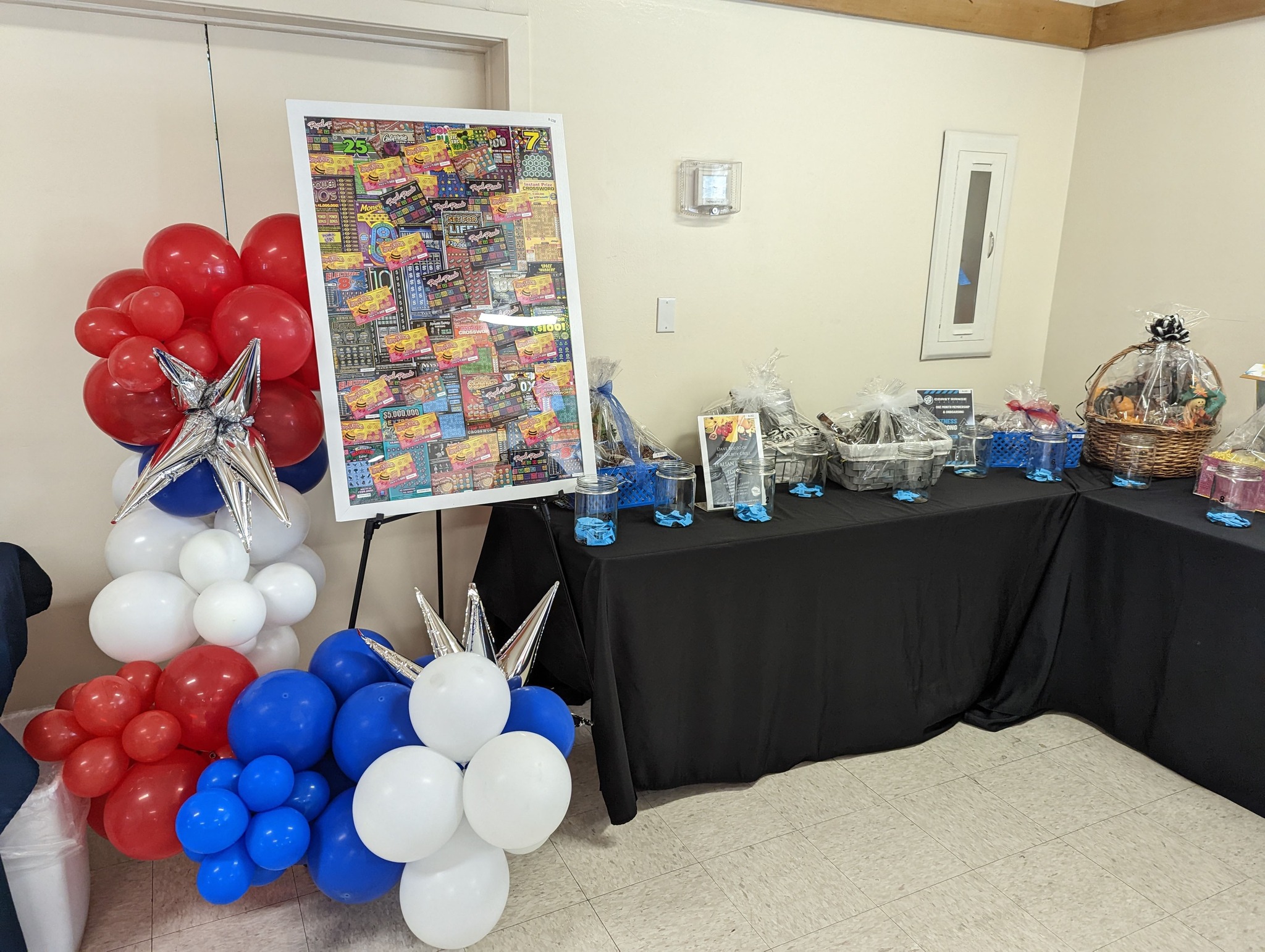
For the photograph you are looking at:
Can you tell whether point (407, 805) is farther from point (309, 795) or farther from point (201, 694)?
point (201, 694)

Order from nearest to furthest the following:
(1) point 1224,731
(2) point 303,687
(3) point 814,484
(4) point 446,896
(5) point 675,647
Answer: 1. (4) point 446,896
2. (2) point 303,687
3. (5) point 675,647
4. (1) point 1224,731
5. (3) point 814,484

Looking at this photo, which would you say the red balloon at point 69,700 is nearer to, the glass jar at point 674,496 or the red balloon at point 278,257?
the red balloon at point 278,257

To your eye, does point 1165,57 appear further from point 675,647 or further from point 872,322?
point 675,647

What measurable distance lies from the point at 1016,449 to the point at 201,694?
2564mm

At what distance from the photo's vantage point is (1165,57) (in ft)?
10.1

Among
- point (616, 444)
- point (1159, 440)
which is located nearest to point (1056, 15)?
point (1159, 440)

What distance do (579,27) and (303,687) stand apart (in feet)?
6.49

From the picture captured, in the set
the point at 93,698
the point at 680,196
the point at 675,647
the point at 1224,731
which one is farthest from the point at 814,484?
the point at 93,698

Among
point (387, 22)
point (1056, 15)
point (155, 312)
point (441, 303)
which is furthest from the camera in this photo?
point (1056, 15)

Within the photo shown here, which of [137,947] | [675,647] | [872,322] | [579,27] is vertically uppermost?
[579,27]

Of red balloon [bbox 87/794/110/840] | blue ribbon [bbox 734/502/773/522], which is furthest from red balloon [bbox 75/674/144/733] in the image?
blue ribbon [bbox 734/502/773/522]

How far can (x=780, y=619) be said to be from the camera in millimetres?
2348

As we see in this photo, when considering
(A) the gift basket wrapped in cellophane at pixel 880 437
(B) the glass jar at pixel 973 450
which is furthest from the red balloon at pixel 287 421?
(B) the glass jar at pixel 973 450

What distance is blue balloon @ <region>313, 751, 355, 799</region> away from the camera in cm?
184
